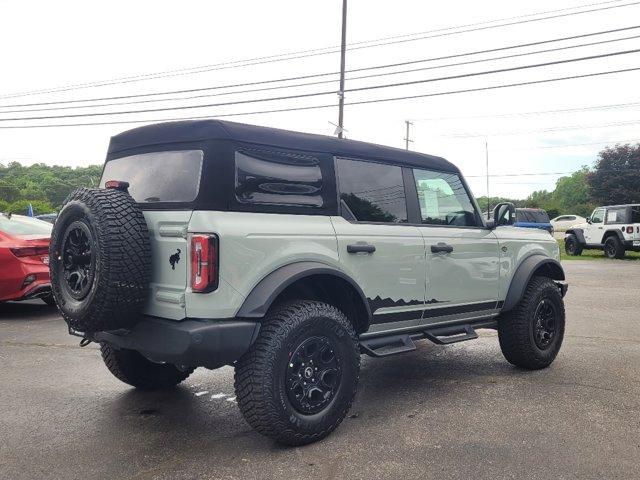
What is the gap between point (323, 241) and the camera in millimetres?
3543

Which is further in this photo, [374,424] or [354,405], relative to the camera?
[354,405]

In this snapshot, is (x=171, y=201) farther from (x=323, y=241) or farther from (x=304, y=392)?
(x=304, y=392)

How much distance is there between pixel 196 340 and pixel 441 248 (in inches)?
83.7

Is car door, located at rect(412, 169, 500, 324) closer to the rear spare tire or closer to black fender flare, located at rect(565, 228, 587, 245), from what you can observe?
the rear spare tire

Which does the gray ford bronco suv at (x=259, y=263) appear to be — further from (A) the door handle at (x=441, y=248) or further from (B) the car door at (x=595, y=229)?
(B) the car door at (x=595, y=229)

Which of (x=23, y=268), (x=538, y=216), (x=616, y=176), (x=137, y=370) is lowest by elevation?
(x=137, y=370)

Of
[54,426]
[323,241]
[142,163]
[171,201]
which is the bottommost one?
[54,426]

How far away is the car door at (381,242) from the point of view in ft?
12.3

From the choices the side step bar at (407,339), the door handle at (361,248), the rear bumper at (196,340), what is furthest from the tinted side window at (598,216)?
the rear bumper at (196,340)

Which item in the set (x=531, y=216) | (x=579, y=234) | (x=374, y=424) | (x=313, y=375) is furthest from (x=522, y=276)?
(x=531, y=216)

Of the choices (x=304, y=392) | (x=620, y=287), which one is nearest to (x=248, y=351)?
(x=304, y=392)

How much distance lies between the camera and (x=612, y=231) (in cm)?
1995

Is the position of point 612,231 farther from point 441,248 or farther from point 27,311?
point 27,311

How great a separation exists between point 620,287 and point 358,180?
938cm
